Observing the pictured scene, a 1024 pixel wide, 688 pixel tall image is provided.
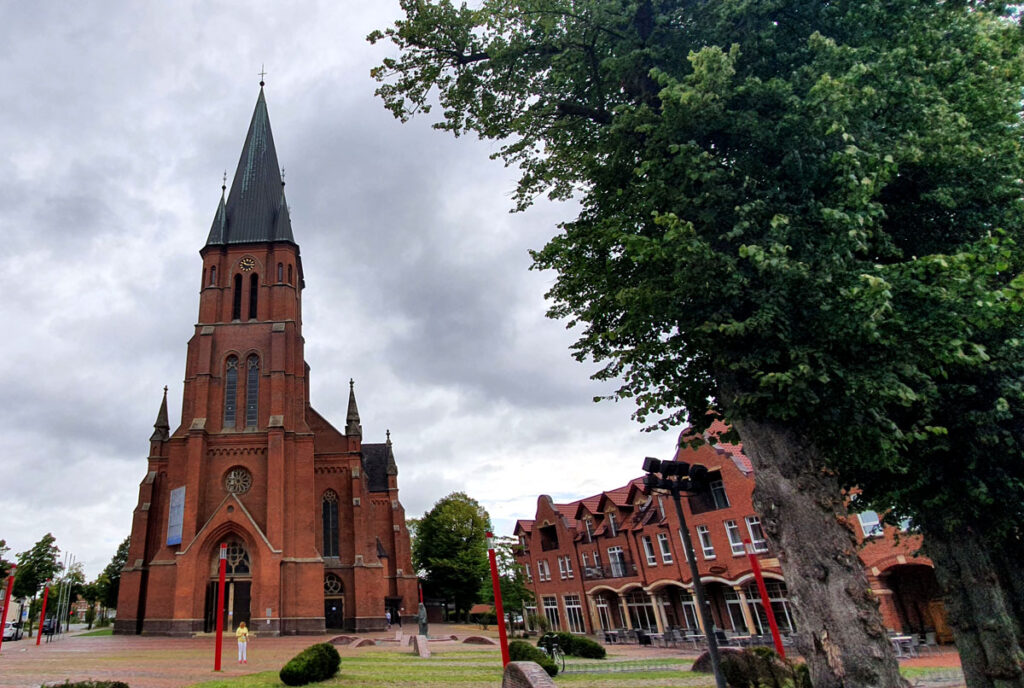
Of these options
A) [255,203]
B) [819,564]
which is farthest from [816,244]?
[255,203]

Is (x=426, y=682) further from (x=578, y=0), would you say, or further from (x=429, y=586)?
(x=429, y=586)

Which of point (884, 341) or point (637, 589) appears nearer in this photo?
point (884, 341)

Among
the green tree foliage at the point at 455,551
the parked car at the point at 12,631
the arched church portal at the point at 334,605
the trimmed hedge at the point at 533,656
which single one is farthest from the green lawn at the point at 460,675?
the green tree foliage at the point at 455,551

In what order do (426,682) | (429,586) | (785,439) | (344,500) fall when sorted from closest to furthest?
1. (785,439)
2. (426,682)
3. (344,500)
4. (429,586)

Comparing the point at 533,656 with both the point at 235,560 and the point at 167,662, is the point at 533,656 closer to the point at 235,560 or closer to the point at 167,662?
the point at 167,662

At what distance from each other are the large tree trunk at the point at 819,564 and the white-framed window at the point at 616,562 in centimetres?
3037

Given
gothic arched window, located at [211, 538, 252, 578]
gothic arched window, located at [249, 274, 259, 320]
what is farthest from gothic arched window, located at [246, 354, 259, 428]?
gothic arched window, located at [211, 538, 252, 578]

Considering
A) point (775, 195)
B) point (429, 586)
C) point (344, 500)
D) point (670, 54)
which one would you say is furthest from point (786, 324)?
point (429, 586)

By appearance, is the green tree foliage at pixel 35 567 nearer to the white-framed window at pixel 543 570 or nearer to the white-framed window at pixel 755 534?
the white-framed window at pixel 543 570

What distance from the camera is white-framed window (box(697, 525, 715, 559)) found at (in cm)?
3031

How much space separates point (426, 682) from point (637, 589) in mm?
25163

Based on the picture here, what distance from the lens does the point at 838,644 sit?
7.06 meters

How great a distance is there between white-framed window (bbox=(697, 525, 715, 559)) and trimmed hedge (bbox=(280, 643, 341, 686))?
2169 centimetres

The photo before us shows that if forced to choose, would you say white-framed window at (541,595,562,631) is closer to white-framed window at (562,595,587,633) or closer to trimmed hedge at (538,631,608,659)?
white-framed window at (562,595,587,633)
